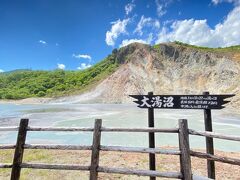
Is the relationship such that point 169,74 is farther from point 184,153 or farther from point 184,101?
point 184,153

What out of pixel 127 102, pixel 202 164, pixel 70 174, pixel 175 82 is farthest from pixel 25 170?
pixel 175 82

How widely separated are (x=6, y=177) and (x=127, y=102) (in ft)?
180

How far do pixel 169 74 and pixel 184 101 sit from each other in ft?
214

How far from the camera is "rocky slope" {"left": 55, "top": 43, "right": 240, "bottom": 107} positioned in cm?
5856

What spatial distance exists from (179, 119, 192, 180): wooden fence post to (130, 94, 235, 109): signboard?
651 millimetres

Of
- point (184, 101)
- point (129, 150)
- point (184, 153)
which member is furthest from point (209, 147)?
point (129, 150)

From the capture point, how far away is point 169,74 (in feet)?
226

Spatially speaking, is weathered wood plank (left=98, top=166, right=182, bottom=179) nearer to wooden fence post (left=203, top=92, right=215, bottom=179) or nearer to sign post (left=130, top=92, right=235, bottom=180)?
sign post (left=130, top=92, right=235, bottom=180)

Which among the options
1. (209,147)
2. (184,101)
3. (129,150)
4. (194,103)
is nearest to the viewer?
(129,150)

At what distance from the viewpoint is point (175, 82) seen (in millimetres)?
65312

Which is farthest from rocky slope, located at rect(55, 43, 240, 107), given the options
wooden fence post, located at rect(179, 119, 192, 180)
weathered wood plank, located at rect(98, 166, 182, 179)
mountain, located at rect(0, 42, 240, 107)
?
weathered wood plank, located at rect(98, 166, 182, 179)

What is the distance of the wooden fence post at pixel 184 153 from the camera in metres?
4.63

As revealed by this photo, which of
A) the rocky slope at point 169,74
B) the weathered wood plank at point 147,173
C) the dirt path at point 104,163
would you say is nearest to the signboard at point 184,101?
the weathered wood plank at point 147,173

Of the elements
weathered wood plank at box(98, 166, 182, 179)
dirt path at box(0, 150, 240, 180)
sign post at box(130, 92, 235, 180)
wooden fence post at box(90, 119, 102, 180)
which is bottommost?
dirt path at box(0, 150, 240, 180)
